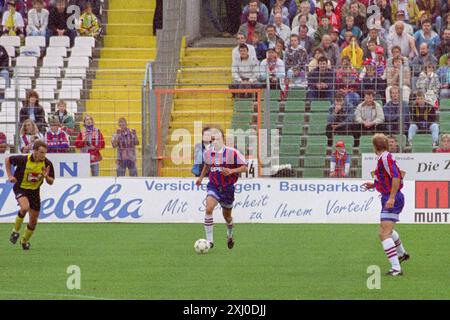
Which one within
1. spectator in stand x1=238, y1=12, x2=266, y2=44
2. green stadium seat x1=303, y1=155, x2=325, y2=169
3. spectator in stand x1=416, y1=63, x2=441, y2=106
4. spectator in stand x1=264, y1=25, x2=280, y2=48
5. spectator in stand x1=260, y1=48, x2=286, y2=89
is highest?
spectator in stand x1=238, y1=12, x2=266, y2=44

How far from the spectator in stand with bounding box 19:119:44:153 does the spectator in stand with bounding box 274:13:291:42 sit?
651cm

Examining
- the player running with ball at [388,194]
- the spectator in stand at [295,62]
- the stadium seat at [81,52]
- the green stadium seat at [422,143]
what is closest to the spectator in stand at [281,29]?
the spectator in stand at [295,62]

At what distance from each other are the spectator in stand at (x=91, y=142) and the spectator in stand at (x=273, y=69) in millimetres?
3937

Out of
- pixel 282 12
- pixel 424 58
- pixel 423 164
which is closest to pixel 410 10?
pixel 424 58

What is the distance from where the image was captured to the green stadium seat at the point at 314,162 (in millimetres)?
26750

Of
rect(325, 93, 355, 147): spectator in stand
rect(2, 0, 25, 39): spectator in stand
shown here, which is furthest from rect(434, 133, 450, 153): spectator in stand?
rect(2, 0, 25, 39): spectator in stand

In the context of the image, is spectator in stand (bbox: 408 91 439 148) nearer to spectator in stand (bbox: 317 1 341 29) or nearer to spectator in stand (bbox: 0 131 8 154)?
spectator in stand (bbox: 317 1 341 29)

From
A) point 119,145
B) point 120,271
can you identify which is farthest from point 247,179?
point 120,271

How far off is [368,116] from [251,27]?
14.9 feet

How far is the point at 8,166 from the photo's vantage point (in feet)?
67.0

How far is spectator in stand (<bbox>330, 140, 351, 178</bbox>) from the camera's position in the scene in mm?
26344

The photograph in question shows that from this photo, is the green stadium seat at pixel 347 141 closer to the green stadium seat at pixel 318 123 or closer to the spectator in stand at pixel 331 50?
the green stadium seat at pixel 318 123

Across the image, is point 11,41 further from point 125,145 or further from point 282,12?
point 282,12

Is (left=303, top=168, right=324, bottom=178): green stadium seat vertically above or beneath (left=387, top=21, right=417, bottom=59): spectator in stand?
beneath
